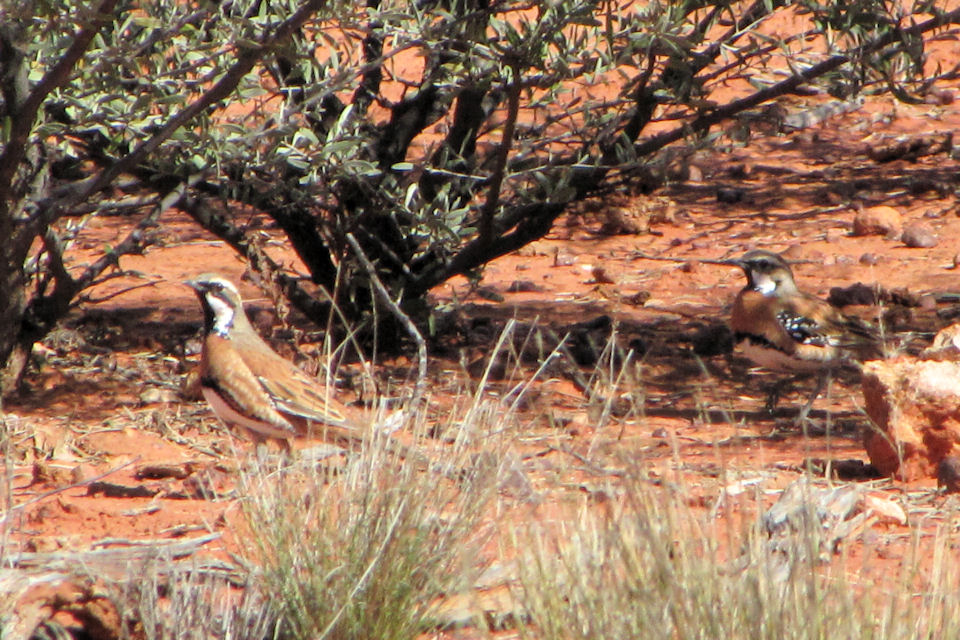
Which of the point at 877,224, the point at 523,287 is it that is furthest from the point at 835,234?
the point at 523,287

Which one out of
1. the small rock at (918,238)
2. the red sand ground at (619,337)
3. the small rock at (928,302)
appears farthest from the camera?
the small rock at (918,238)

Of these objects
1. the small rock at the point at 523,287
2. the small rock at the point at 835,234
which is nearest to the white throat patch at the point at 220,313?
the small rock at the point at 523,287

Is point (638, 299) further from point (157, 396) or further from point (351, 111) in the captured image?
point (157, 396)

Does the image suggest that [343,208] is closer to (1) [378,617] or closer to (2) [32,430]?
(2) [32,430]

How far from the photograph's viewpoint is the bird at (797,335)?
830 cm

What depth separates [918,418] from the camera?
6.45m

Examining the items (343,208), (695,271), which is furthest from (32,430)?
(695,271)

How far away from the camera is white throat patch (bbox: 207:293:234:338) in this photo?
24.3 feet

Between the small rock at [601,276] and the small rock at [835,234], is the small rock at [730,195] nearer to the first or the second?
the small rock at [835,234]

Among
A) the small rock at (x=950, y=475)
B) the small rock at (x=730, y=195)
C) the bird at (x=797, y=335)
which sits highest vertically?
the small rock at (x=730, y=195)

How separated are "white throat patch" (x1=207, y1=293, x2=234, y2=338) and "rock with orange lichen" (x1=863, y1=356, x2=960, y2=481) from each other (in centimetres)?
329

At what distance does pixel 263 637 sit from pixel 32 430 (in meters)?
3.28

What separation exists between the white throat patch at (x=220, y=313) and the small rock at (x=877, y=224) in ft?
19.9

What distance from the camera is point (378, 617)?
14.8ft
